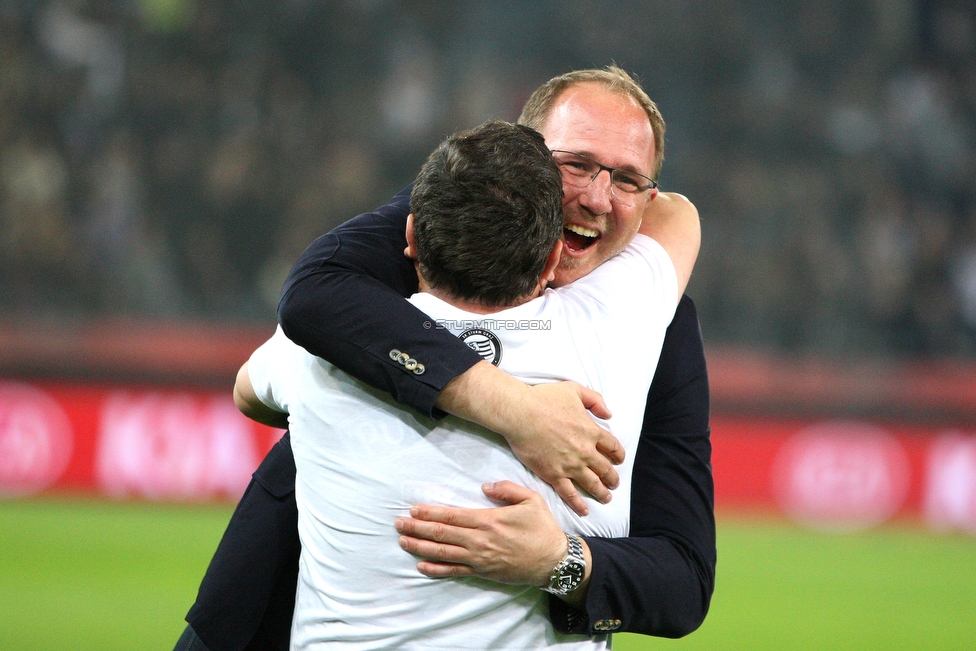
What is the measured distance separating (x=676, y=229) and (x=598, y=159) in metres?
0.22

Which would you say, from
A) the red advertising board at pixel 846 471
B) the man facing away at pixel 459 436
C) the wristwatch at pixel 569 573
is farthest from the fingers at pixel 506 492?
the red advertising board at pixel 846 471

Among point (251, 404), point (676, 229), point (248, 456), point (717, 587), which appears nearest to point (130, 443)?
point (248, 456)

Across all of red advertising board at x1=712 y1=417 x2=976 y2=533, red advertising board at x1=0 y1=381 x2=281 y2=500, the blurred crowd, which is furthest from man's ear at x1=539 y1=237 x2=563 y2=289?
the blurred crowd

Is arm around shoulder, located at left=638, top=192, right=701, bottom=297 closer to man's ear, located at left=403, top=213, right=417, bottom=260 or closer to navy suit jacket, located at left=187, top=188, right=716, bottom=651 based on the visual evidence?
navy suit jacket, located at left=187, top=188, right=716, bottom=651

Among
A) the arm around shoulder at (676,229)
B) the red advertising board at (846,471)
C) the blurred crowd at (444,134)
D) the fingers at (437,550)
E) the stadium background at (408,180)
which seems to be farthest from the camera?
the blurred crowd at (444,134)

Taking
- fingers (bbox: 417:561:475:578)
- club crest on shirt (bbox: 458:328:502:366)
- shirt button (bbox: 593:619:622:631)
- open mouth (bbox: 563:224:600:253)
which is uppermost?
open mouth (bbox: 563:224:600:253)

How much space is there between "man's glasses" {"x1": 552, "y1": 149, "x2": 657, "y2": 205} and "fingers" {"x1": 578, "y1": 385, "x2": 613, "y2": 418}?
611mm

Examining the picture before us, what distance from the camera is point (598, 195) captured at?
2.21 metres

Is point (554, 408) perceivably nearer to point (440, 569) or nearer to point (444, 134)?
point (440, 569)

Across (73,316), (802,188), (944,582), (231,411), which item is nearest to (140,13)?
(73,316)

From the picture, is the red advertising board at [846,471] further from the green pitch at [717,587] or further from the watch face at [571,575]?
the watch face at [571,575]

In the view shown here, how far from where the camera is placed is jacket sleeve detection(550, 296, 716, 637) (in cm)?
180

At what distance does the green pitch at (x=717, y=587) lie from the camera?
209 inches

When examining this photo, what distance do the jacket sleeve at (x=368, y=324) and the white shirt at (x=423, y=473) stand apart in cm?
5
